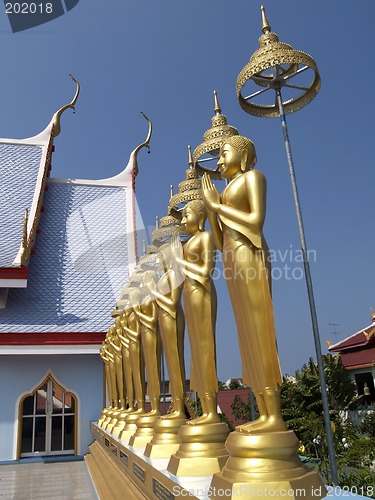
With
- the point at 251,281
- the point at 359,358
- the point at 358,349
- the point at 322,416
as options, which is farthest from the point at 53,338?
the point at 358,349

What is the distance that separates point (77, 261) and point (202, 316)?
8572mm

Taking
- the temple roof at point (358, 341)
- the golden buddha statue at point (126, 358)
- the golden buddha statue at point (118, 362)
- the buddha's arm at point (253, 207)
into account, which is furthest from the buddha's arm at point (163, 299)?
the temple roof at point (358, 341)

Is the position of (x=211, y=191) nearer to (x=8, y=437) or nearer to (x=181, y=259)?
(x=181, y=259)

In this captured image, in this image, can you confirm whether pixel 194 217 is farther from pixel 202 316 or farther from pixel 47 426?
pixel 47 426

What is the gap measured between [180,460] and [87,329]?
7.10 m

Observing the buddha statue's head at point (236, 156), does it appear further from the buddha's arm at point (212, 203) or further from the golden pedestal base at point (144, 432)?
the golden pedestal base at point (144, 432)

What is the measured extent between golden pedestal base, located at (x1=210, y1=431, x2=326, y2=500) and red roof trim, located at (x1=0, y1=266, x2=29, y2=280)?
26.1 ft

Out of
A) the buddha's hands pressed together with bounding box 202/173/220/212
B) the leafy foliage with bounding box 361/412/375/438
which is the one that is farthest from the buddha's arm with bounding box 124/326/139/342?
the leafy foliage with bounding box 361/412/375/438

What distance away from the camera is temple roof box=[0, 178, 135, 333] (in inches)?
386

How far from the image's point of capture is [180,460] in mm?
2768

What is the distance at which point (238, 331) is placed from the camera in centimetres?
254

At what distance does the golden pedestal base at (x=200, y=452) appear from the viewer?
2729 millimetres

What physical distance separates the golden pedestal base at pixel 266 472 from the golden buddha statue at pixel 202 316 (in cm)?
83

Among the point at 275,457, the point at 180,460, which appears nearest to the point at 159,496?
the point at 180,460
